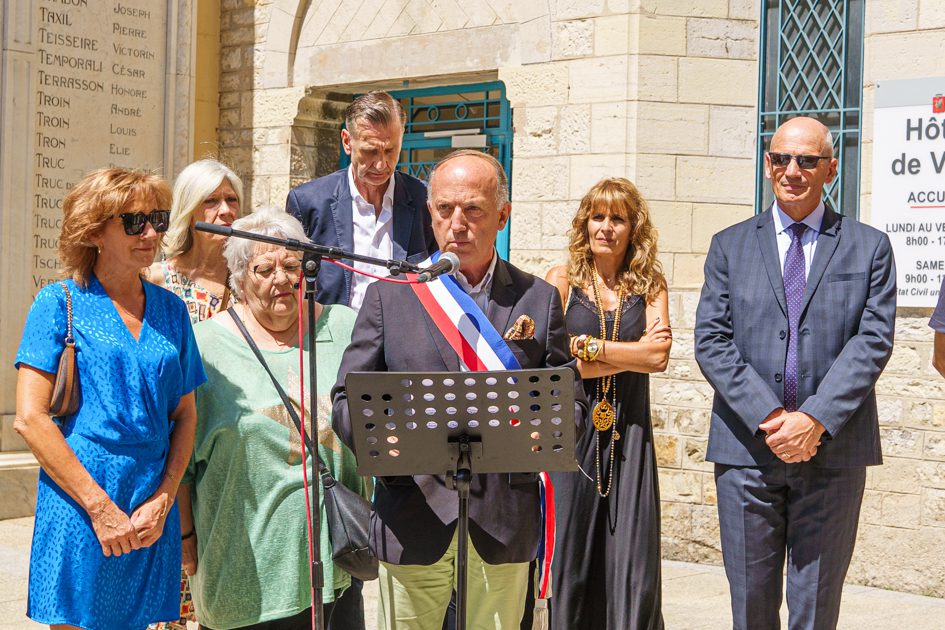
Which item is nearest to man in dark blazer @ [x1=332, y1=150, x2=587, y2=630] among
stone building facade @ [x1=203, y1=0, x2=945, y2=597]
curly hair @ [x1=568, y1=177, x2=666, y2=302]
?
curly hair @ [x1=568, y1=177, x2=666, y2=302]

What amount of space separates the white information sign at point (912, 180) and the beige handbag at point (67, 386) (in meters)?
4.71

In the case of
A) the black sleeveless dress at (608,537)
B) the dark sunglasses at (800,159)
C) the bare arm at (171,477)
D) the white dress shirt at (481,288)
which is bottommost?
the black sleeveless dress at (608,537)

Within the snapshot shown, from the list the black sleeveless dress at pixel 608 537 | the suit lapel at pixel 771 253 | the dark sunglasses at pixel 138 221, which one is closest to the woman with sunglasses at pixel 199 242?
the dark sunglasses at pixel 138 221

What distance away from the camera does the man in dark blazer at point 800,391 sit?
428 cm

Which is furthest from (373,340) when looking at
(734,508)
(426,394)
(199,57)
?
(199,57)

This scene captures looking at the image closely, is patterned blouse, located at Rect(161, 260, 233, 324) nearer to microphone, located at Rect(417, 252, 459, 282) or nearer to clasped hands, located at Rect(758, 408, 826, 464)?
microphone, located at Rect(417, 252, 459, 282)

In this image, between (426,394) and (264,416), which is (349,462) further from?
(426,394)

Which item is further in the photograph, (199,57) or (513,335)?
(199,57)

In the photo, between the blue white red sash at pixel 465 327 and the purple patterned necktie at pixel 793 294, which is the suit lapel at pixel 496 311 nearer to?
the blue white red sash at pixel 465 327

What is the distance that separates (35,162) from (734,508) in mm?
5813

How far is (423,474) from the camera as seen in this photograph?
3139 mm

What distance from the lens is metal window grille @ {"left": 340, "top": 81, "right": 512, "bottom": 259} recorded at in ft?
28.3

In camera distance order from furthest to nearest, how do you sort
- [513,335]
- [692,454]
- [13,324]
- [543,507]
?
[13,324] → [692,454] → [543,507] → [513,335]

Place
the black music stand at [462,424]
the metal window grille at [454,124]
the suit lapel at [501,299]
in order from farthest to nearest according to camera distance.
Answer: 1. the metal window grille at [454,124]
2. the suit lapel at [501,299]
3. the black music stand at [462,424]
